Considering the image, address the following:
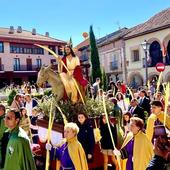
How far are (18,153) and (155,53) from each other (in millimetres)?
32930

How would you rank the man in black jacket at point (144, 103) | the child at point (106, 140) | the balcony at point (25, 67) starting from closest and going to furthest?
the child at point (106, 140)
the man in black jacket at point (144, 103)
the balcony at point (25, 67)

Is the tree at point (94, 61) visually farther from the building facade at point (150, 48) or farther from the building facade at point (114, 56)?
the building facade at point (114, 56)

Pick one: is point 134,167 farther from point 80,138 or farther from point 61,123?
point 61,123

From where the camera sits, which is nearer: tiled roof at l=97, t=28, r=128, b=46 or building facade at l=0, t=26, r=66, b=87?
tiled roof at l=97, t=28, r=128, b=46

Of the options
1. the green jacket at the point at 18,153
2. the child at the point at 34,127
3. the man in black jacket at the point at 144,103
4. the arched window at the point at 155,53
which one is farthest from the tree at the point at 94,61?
the green jacket at the point at 18,153

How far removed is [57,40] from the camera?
5891 cm

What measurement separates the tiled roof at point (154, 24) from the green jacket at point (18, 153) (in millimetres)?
29947

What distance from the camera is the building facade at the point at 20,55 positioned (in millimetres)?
52688

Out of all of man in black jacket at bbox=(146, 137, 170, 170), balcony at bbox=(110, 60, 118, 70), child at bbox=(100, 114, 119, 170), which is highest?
balcony at bbox=(110, 60, 118, 70)

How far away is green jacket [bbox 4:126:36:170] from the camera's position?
5.58m

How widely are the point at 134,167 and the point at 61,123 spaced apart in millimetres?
3782

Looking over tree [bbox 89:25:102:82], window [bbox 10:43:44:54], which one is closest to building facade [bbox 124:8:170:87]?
tree [bbox 89:25:102:82]

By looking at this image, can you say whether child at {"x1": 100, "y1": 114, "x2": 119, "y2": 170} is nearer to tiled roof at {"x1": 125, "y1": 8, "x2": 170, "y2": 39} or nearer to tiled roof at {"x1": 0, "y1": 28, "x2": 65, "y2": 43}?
tiled roof at {"x1": 125, "y1": 8, "x2": 170, "y2": 39}

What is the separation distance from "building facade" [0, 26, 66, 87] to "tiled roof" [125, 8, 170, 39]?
17263mm
